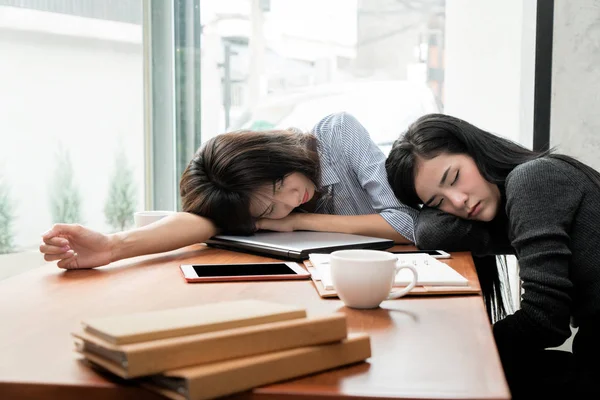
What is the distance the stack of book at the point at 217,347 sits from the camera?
66 cm

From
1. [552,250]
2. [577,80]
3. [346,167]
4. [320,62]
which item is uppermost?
[320,62]

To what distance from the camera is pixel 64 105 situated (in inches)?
107

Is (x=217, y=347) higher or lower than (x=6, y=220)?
higher

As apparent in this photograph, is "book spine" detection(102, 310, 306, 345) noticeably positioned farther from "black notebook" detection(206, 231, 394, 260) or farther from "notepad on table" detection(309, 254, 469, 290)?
"black notebook" detection(206, 231, 394, 260)

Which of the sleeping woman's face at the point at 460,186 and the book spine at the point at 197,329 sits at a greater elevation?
the sleeping woman's face at the point at 460,186

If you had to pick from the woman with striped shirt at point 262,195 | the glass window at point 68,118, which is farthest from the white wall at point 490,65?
the glass window at point 68,118

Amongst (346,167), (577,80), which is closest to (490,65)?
(577,80)

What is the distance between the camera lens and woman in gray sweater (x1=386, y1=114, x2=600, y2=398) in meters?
1.32

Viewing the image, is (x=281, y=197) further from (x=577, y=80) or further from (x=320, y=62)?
(x=320, y=62)

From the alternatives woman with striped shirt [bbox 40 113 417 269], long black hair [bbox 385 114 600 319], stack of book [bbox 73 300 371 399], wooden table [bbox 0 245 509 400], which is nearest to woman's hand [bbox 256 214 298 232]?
woman with striped shirt [bbox 40 113 417 269]

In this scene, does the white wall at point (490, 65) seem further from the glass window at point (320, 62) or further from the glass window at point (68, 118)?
the glass window at point (68, 118)

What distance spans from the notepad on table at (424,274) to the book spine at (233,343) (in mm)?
383

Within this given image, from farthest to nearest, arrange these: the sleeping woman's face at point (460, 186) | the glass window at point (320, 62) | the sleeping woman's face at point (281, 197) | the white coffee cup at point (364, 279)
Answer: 1. the glass window at point (320, 62)
2. the sleeping woman's face at point (281, 197)
3. the sleeping woman's face at point (460, 186)
4. the white coffee cup at point (364, 279)

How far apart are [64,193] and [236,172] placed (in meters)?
1.30
